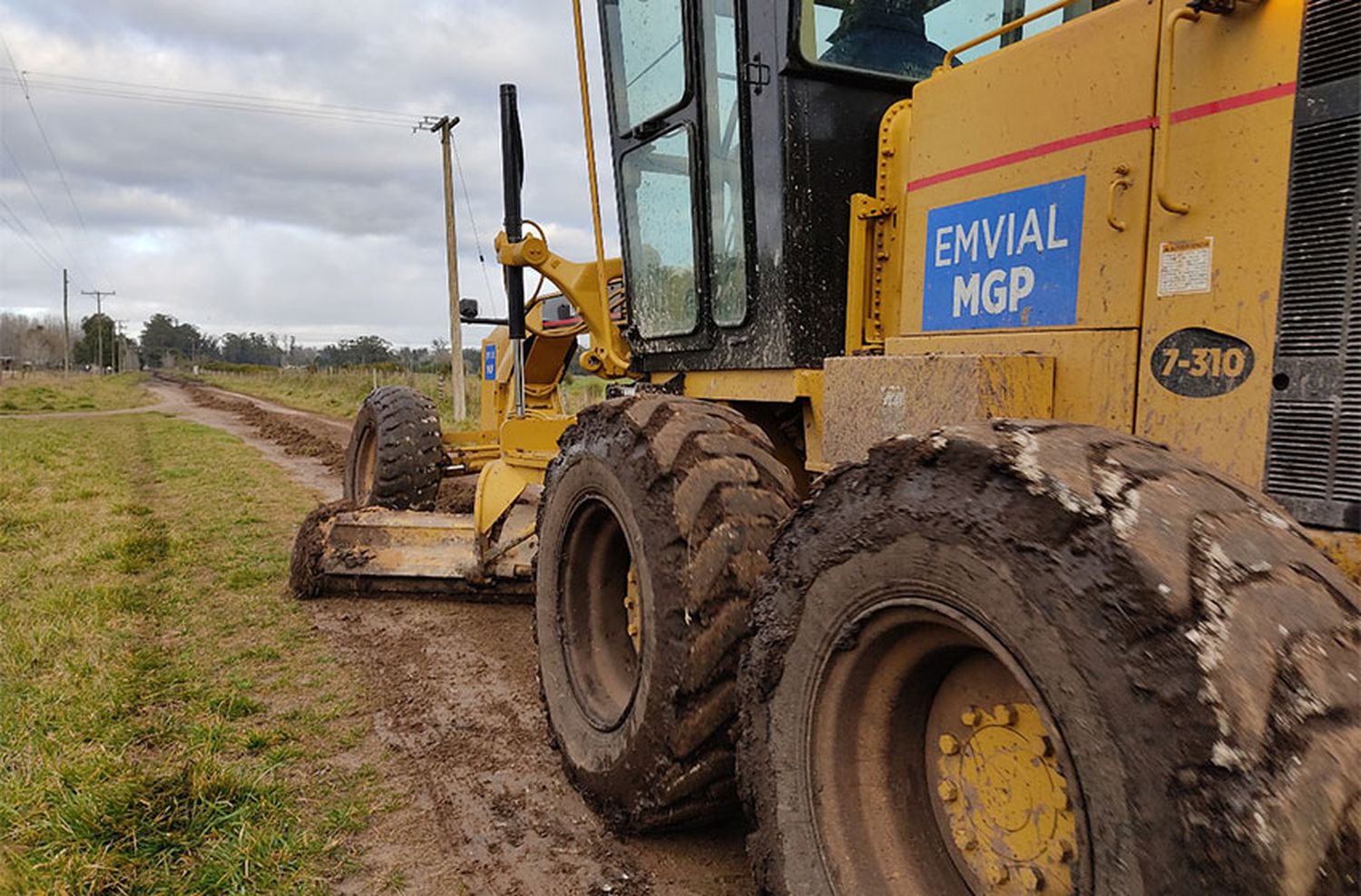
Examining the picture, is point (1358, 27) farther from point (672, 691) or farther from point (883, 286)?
point (672, 691)

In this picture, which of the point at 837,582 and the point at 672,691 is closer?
the point at 837,582

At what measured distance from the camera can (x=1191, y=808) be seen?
1.41m

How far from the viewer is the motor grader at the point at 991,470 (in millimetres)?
1486

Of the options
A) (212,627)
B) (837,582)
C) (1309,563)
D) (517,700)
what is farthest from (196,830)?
(1309,563)

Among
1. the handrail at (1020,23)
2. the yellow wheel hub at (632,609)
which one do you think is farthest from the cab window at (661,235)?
the handrail at (1020,23)

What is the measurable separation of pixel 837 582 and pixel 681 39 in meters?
2.37

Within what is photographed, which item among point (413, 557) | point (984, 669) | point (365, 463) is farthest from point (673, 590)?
point (365, 463)

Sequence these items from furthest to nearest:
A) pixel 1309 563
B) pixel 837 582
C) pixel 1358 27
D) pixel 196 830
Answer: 1. pixel 196 830
2. pixel 837 582
3. pixel 1358 27
4. pixel 1309 563

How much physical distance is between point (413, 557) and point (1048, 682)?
16.2 ft

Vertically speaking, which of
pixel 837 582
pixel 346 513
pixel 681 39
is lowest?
pixel 346 513

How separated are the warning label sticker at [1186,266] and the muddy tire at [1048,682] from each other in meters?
0.50

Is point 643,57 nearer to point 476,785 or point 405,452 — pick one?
point 476,785

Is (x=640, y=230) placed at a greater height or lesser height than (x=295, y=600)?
greater

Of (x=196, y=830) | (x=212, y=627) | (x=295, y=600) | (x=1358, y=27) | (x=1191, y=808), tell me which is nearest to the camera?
(x=1191, y=808)
